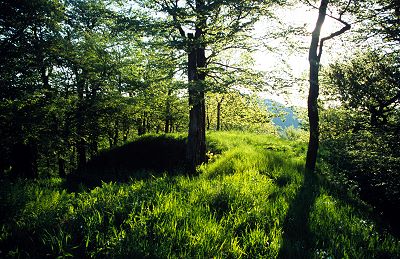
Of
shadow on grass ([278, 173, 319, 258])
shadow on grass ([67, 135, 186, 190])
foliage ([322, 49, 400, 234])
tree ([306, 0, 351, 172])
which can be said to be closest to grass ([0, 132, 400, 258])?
shadow on grass ([278, 173, 319, 258])

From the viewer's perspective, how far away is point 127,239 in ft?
12.2

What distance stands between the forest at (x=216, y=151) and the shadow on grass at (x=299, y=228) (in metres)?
0.03

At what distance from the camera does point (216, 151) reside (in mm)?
16312

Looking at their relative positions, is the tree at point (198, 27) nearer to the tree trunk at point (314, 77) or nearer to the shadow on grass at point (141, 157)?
the tree trunk at point (314, 77)

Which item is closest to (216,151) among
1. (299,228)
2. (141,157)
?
(141,157)

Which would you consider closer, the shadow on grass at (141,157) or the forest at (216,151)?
the forest at (216,151)

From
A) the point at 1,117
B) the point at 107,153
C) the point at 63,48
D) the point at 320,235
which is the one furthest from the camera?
the point at 107,153

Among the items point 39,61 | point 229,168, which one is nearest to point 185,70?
point 229,168

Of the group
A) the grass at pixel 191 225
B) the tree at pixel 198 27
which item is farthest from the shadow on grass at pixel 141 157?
the grass at pixel 191 225

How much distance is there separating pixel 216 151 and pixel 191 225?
1207 cm

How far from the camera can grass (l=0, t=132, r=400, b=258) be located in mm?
3742

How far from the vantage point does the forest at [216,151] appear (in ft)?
13.4

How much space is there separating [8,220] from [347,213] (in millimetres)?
7023

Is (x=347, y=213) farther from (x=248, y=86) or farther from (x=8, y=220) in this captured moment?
(x=8, y=220)
